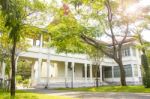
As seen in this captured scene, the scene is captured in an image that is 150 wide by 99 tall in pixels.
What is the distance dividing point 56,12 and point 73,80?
1583cm

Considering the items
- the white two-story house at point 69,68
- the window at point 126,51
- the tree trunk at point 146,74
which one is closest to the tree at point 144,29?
the tree trunk at point 146,74

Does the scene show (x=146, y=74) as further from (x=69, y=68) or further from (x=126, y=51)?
(x=126, y=51)

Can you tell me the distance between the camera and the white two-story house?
2903 centimetres

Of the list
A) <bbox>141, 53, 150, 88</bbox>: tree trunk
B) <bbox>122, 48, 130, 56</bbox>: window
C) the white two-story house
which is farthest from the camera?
<bbox>122, 48, 130, 56</bbox>: window

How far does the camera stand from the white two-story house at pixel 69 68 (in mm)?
29031

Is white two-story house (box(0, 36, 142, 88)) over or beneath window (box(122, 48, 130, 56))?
beneath

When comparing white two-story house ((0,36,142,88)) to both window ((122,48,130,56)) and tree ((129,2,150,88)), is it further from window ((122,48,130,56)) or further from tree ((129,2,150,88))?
tree ((129,2,150,88))

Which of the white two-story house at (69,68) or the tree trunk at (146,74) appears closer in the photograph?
the tree trunk at (146,74)

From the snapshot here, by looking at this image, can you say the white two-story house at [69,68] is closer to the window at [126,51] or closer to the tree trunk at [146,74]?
the window at [126,51]

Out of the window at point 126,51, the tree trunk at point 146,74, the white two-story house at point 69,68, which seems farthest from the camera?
the window at point 126,51

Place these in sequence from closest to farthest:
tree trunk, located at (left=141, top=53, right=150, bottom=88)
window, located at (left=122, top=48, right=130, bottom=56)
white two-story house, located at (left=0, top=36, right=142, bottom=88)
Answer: tree trunk, located at (left=141, top=53, right=150, bottom=88) < white two-story house, located at (left=0, top=36, right=142, bottom=88) < window, located at (left=122, top=48, right=130, bottom=56)

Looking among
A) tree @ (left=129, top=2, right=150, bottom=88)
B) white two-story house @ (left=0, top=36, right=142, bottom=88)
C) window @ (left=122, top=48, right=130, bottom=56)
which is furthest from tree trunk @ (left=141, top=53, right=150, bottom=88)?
window @ (left=122, top=48, right=130, bottom=56)

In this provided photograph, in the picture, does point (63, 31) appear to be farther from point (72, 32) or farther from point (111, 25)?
point (111, 25)

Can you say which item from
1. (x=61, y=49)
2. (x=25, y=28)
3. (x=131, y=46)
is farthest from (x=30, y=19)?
(x=131, y=46)
